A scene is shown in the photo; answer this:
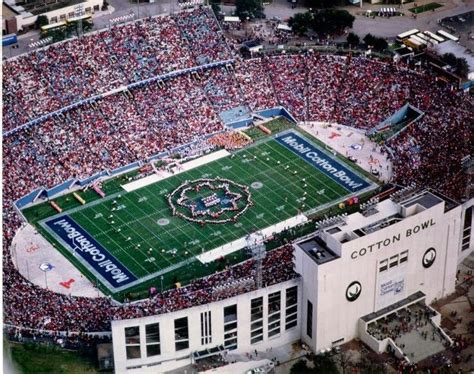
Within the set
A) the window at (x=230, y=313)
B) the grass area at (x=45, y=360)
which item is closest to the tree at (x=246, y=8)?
the window at (x=230, y=313)

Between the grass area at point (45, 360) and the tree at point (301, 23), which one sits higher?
the tree at point (301, 23)

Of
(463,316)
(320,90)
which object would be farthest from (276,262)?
(320,90)

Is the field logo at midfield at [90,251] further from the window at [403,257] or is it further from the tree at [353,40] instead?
the tree at [353,40]

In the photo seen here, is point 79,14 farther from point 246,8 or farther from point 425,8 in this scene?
point 425,8

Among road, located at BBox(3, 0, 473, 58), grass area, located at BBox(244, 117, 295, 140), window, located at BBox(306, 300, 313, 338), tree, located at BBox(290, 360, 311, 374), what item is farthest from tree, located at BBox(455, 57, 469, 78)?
tree, located at BBox(290, 360, 311, 374)

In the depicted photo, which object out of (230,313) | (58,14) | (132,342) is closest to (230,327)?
(230,313)

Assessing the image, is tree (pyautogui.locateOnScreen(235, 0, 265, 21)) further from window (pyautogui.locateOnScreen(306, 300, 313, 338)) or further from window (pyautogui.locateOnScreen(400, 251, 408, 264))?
window (pyautogui.locateOnScreen(306, 300, 313, 338))
